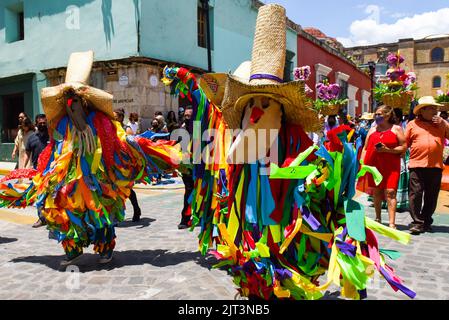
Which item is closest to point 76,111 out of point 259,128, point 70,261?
point 70,261

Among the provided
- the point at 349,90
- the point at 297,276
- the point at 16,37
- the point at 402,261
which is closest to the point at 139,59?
the point at 16,37

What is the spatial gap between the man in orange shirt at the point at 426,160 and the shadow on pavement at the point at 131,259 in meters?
2.94

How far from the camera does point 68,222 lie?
3.75 metres

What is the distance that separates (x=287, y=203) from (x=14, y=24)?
16693 mm

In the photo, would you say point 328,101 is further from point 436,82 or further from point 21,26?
point 436,82

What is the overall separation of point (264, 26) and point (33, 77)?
14257 millimetres

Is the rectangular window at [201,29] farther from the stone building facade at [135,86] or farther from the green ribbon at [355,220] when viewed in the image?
the green ribbon at [355,220]

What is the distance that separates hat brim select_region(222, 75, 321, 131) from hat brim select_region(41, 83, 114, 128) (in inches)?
67.9

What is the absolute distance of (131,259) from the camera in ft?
14.1

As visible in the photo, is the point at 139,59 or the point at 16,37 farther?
the point at 16,37

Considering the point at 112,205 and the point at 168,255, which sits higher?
the point at 112,205

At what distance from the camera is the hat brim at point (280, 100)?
2.36 metres

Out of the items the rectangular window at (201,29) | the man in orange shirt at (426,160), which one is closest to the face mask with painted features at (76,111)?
the man in orange shirt at (426,160)
